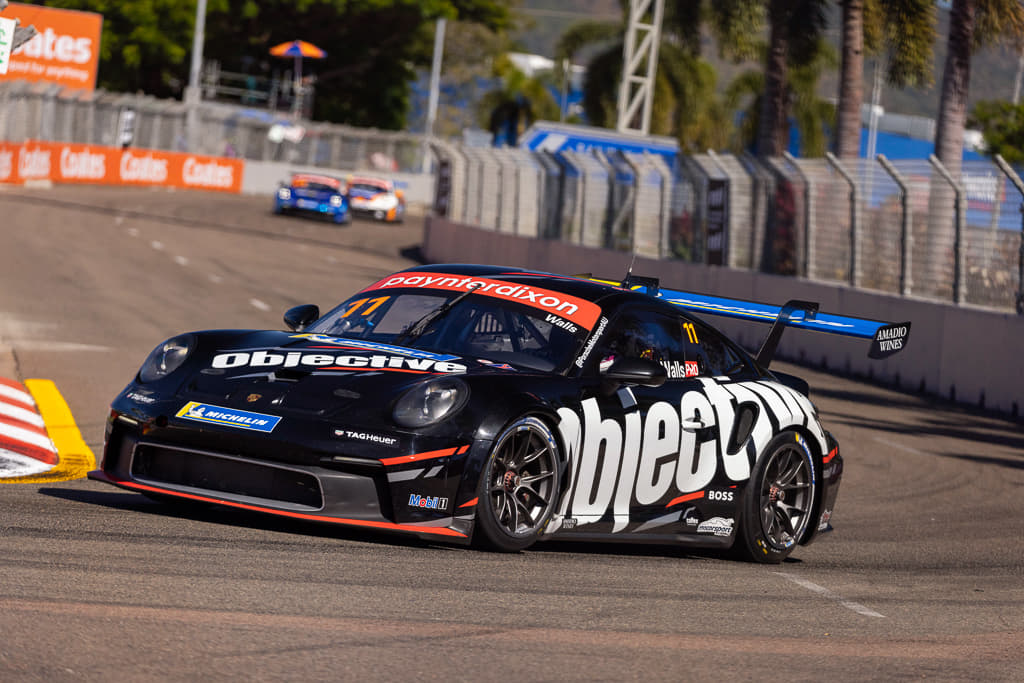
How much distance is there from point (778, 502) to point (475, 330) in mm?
1754

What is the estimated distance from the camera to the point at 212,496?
6699mm

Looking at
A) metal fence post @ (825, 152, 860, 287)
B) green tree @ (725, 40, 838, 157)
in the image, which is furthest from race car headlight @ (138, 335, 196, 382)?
green tree @ (725, 40, 838, 157)

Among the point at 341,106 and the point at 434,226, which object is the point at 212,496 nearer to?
the point at 434,226

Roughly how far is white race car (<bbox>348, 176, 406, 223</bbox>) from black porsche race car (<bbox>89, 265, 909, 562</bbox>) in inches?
1729

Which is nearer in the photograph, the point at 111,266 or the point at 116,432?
the point at 116,432

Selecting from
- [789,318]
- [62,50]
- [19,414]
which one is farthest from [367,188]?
[789,318]

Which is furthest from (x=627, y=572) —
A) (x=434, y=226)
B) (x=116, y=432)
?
(x=434, y=226)

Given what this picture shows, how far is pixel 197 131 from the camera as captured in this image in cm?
6400

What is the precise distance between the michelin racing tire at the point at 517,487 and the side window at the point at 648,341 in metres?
0.71

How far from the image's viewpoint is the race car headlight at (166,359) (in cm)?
724

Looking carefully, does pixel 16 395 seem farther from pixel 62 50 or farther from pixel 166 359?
pixel 62 50

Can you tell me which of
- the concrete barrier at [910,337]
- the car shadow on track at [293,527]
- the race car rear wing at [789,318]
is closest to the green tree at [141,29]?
the concrete barrier at [910,337]

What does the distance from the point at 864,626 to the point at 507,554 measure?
149 cm

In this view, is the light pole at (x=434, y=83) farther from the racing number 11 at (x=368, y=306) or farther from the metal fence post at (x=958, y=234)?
the racing number 11 at (x=368, y=306)
